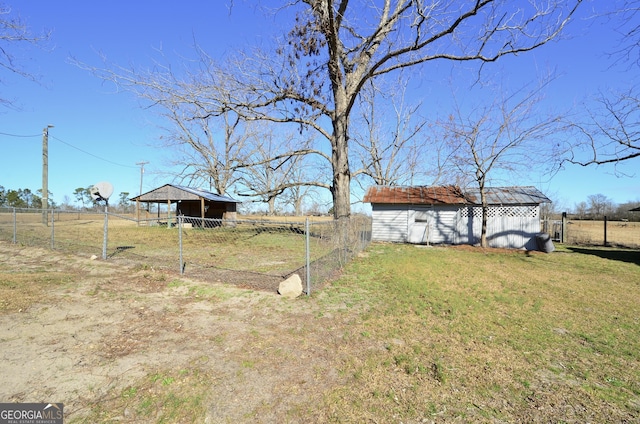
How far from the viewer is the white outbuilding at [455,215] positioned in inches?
552

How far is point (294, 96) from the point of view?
10117 mm

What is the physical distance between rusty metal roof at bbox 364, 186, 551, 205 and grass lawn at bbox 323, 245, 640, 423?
7.77 metres

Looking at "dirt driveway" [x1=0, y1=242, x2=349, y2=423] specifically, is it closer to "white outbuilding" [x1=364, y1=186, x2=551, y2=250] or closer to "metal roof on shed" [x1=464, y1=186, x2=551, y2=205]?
"white outbuilding" [x1=364, y1=186, x2=551, y2=250]

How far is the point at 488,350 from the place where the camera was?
3.35 metres

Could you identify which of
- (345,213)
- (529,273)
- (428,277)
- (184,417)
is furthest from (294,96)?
(184,417)

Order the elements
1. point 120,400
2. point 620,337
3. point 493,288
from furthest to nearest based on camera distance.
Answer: point 493,288, point 620,337, point 120,400

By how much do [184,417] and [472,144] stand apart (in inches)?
563

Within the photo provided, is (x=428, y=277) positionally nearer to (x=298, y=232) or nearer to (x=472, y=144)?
(x=472, y=144)

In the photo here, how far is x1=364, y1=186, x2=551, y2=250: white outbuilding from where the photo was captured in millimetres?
14016

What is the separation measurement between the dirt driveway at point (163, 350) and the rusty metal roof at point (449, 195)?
37.6 feet

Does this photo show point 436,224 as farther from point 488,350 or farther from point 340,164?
point 488,350

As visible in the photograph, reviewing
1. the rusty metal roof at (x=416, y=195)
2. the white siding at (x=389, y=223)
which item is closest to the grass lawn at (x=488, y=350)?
the rusty metal roof at (x=416, y=195)

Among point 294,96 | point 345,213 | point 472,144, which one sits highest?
point 294,96

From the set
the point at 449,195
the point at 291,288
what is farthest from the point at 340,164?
the point at 449,195
